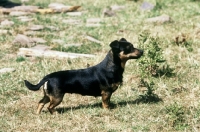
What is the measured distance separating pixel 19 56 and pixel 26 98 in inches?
102

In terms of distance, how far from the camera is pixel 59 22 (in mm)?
12680

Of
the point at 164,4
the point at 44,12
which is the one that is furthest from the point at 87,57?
the point at 164,4

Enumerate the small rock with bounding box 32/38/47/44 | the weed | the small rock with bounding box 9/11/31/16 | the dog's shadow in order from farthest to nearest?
1. the small rock with bounding box 9/11/31/16
2. the small rock with bounding box 32/38/47/44
3. the dog's shadow
4. the weed

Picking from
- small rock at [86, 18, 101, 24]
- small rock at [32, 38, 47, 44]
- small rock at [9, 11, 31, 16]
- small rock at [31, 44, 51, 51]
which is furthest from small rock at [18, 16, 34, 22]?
small rock at [31, 44, 51, 51]

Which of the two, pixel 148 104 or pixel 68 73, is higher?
pixel 68 73

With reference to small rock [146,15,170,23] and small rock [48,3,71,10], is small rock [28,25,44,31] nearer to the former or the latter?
small rock [48,3,71,10]

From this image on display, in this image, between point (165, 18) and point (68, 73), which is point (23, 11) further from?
point (68, 73)

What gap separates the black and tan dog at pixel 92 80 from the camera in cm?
584

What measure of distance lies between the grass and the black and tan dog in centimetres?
30

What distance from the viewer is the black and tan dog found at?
5836 millimetres

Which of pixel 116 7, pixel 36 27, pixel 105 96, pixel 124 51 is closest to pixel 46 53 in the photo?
pixel 36 27

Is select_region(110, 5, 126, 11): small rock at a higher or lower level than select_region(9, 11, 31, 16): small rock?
higher

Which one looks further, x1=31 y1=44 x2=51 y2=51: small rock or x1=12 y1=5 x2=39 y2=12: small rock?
x1=12 y1=5 x2=39 y2=12: small rock

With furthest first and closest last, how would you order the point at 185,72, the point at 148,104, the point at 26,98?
the point at 185,72, the point at 26,98, the point at 148,104
